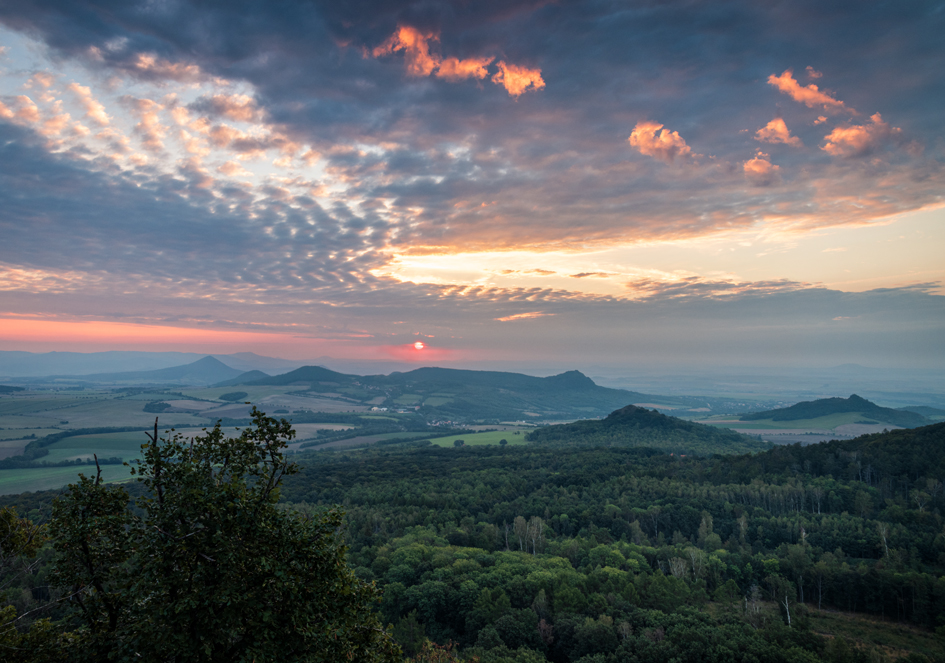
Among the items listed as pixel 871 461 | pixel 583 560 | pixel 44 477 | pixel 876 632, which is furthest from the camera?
pixel 44 477

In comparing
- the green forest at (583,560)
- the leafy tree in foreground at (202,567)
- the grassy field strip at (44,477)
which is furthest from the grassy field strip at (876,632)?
the grassy field strip at (44,477)

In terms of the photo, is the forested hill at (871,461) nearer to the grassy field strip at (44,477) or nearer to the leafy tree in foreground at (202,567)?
the leafy tree in foreground at (202,567)

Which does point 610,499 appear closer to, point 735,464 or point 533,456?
point 735,464

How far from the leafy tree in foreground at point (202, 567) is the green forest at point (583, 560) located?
4.7 inches

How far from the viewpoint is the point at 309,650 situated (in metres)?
15.7

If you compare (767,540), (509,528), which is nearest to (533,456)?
(509,528)

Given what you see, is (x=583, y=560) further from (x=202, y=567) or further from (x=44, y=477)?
(x=44, y=477)

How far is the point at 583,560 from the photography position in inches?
3056

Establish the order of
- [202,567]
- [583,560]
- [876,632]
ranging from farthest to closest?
[583,560], [876,632], [202,567]

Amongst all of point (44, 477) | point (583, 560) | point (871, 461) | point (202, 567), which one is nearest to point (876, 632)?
point (583, 560)

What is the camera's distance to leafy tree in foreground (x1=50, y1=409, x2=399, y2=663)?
14406mm

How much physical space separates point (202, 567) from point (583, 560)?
248 ft

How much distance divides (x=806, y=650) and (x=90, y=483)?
63931mm

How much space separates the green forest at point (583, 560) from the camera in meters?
15.8
